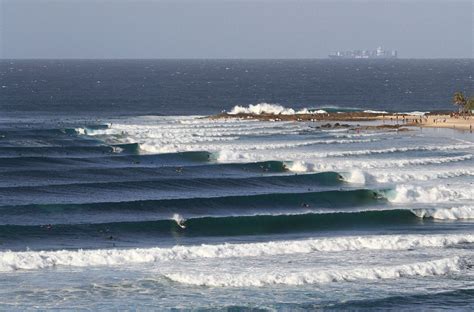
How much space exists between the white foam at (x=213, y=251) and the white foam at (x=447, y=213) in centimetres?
681

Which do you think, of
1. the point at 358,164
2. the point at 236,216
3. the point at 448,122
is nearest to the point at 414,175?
the point at 358,164

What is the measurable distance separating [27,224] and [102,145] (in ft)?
120

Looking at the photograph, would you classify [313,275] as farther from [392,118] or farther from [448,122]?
[392,118]

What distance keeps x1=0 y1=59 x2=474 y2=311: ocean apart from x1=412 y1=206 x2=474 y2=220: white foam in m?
0.14

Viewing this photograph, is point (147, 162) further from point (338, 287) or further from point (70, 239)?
point (338, 287)

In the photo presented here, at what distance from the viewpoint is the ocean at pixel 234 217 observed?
38375 mm

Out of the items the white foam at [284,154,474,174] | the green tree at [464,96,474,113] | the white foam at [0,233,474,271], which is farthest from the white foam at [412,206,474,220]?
the green tree at [464,96,474,113]

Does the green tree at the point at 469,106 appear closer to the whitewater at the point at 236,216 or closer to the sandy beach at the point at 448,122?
the sandy beach at the point at 448,122

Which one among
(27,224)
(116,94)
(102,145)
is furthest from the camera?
(116,94)

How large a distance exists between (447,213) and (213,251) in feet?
54.2

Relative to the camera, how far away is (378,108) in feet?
478

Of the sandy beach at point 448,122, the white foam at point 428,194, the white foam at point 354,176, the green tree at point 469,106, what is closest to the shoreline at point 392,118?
the sandy beach at point 448,122

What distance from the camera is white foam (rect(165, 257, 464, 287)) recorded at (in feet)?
130

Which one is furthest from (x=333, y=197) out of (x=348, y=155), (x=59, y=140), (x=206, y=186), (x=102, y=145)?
(x=59, y=140)
